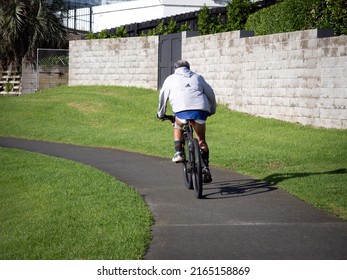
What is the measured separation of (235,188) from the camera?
11523 millimetres

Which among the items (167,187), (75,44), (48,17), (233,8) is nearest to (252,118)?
(233,8)

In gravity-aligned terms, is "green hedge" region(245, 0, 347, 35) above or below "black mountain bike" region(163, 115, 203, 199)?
above

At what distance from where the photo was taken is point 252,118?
72.5ft

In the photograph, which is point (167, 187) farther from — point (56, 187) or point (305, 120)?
point (305, 120)

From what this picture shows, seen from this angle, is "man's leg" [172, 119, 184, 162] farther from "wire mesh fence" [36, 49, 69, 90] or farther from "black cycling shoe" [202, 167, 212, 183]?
"wire mesh fence" [36, 49, 69, 90]

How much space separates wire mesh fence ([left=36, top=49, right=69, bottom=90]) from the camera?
35094 millimetres

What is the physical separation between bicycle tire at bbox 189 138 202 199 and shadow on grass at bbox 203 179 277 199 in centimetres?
25

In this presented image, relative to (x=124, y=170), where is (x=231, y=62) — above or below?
above

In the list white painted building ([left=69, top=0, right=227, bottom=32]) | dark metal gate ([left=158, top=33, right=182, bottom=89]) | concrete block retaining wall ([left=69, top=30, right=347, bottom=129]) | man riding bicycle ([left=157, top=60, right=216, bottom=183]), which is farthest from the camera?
white painted building ([left=69, top=0, right=227, bottom=32])

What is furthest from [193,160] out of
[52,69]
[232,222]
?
[52,69]

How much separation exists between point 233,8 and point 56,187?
57.4 feet

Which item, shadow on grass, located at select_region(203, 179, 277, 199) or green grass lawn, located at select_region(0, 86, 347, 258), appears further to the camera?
green grass lawn, located at select_region(0, 86, 347, 258)

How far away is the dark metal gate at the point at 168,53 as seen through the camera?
27594 mm

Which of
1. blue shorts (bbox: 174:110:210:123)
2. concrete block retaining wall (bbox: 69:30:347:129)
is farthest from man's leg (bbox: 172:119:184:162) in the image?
concrete block retaining wall (bbox: 69:30:347:129)
